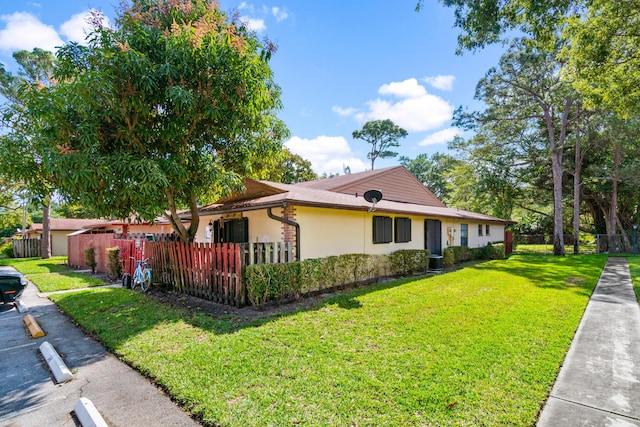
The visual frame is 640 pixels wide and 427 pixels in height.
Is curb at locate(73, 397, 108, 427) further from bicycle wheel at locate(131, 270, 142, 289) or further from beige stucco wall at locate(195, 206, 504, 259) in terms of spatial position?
bicycle wheel at locate(131, 270, 142, 289)

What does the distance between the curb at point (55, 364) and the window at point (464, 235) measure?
16.5 meters

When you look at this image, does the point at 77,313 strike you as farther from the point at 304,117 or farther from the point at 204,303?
the point at 304,117

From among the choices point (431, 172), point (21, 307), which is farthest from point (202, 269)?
point (431, 172)

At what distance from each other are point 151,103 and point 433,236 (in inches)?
470

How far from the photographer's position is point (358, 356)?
411 cm

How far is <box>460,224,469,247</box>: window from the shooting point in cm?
1638

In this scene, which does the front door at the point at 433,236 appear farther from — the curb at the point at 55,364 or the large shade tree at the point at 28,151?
the large shade tree at the point at 28,151

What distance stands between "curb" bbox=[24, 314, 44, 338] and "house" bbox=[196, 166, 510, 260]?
191 inches

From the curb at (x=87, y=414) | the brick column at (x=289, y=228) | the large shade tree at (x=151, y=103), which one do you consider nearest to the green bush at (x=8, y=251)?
the large shade tree at (x=151, y=103)

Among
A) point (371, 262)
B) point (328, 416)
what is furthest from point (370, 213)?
point (328, 416)

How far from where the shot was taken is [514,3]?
726 centimetres

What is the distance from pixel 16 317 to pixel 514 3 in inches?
523

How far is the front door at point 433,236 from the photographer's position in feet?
44.2

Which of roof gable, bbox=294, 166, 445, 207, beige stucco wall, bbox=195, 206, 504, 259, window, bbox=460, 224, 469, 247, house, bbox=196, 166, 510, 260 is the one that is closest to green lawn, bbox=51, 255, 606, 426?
beige stucco wall, bbox=195, 206, 504, 259
